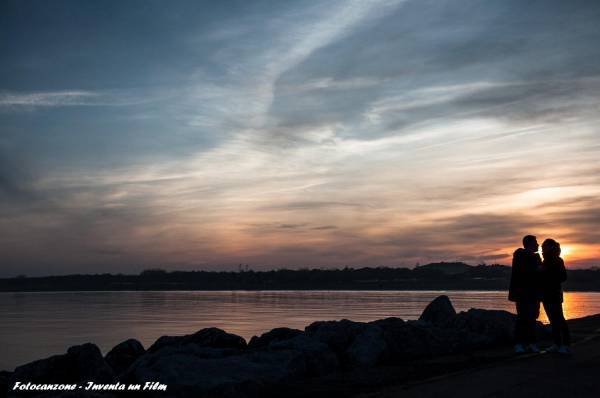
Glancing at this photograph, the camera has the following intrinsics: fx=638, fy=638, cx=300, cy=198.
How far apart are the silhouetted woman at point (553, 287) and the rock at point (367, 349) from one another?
3.09m

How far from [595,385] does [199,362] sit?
18.5 ft

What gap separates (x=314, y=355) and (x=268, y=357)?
102 centimetres

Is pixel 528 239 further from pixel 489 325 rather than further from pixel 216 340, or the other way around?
pixel 216 340

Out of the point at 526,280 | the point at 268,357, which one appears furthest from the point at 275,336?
the point at 526,280

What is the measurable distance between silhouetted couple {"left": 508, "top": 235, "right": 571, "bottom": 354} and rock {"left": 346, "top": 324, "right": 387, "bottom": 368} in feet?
8.40

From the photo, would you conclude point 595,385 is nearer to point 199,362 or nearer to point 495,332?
point 199,362

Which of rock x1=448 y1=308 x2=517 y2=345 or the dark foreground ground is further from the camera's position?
rock x1=448 y1=308 x2=517 y2=345

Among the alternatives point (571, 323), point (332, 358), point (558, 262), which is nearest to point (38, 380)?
point (332, 358)

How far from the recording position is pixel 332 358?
11.5 meters

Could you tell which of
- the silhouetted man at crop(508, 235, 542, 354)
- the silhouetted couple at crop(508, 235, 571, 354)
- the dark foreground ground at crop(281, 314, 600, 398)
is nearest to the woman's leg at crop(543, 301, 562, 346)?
the silhouetted couple at crop(508, 235, 571, 354)

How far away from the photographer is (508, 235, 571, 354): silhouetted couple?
11367 millimetres

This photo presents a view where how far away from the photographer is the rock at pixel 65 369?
1253 centimetres

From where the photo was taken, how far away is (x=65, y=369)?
1278 centimetres

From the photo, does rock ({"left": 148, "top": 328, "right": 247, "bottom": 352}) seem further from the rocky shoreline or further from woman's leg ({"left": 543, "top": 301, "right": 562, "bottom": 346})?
woman's leg ({"left": 543, "top": 301, "right": 562, "bottom": 346})
